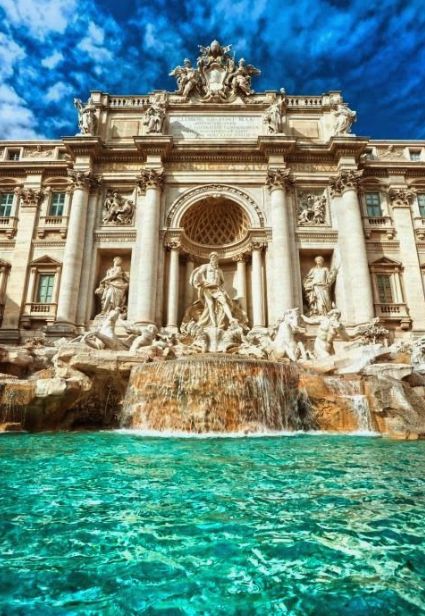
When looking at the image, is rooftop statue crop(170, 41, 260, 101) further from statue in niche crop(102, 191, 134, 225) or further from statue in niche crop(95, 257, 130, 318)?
statue in niche crop(95, 257, 130, 318)

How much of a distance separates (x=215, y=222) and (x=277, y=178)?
12.6ft

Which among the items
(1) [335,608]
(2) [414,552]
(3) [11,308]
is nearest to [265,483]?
(2) [414,552]

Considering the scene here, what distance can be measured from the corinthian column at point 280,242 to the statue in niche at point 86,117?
9254 millimetres

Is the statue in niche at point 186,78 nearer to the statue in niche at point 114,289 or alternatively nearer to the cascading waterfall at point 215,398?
the statue in niche at point 114,289

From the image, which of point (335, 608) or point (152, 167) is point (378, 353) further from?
point (152, 167)

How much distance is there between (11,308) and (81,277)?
3.50 metres

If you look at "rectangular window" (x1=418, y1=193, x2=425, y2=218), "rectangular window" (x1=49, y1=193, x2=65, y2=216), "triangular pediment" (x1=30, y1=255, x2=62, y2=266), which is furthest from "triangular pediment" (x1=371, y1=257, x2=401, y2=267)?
"rectangular window" (x1=49, y1=193, x2=65, y2=216)

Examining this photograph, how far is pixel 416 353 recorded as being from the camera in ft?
34.9

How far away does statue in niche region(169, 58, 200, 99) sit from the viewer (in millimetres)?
19781

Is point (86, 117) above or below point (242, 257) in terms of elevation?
above

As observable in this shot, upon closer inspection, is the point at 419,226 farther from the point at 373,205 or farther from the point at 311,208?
the point at 311,208

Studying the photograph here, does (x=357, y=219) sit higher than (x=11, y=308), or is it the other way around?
(x=357, y=219)

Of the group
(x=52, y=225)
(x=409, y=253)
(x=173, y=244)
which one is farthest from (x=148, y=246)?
(x=409, y=253)

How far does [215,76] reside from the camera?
20391 millimetres
